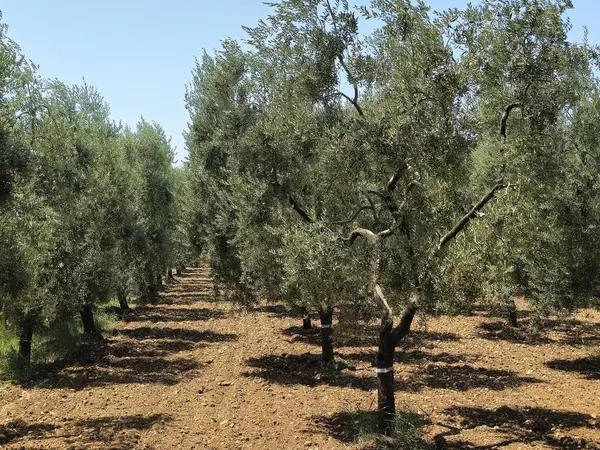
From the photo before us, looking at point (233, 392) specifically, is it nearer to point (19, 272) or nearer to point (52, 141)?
point (19, 272)

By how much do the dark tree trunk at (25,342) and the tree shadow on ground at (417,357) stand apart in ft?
39.0

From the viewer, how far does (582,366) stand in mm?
18812

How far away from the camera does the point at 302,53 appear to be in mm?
12281

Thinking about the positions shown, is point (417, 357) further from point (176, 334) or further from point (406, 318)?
point (176, 334)

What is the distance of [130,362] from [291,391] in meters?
7.90

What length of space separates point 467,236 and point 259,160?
25.5ft

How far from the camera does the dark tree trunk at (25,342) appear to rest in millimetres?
19156

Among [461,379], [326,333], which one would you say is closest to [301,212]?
[326,333]

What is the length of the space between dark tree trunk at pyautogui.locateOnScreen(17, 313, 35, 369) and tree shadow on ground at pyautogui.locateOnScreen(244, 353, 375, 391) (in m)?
8.20

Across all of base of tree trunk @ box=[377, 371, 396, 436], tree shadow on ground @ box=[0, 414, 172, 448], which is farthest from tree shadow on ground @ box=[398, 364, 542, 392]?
tree shadow on ground @ box=[0, 414, 172, 448]

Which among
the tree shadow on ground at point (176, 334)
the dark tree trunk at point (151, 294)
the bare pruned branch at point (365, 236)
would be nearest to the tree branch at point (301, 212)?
the bare pruned branch at point (365, 236)

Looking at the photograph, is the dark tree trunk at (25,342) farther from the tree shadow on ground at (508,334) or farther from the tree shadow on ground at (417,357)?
the tree shadow on ground at (508,334)

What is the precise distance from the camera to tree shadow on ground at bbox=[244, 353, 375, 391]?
1673 centimetres

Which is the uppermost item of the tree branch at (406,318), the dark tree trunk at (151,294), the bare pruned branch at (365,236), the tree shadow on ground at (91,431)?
the bare pruned branch at (365,236)
